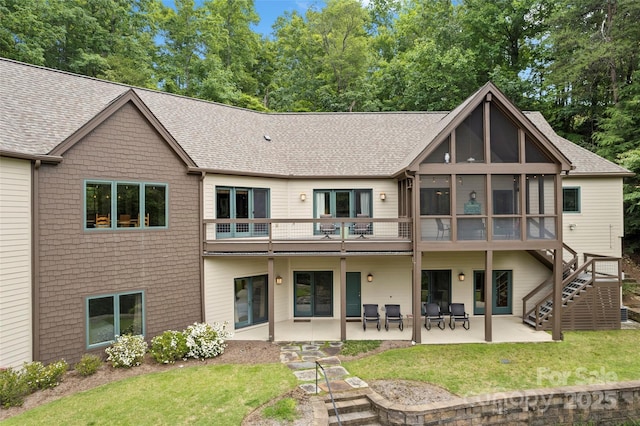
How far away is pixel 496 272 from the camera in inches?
579

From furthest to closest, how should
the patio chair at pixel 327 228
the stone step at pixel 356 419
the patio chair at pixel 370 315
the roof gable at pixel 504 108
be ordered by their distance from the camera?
the patio chair at pixel 327 228 → the patio chair at pixel 370 315 → the roof gable at pixel 504 108 → the stone step at pixel 356 419

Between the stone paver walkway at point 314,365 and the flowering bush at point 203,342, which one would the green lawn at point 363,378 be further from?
the flowering bush at point 203,342

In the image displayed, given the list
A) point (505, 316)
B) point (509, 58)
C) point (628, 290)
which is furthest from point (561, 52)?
point (505, 316)

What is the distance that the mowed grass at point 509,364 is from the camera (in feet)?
28.1

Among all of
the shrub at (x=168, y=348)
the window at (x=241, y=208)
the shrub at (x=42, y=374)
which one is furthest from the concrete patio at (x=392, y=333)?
the shrub at (x=42, y=374)

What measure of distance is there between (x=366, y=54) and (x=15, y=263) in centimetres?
2828

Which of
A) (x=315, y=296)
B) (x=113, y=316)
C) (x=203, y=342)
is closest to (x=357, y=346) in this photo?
(x=315, y=296)

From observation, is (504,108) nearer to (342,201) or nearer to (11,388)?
(342,201)

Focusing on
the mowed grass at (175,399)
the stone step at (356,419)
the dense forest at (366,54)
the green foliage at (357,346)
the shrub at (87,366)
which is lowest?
the stone step at (356,419)

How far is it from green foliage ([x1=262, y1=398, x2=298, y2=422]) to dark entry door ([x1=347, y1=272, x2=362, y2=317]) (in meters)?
7.21

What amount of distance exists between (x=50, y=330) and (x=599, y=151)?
25518mm

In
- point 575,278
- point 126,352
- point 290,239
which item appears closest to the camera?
point 126,352

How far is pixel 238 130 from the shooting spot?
15727 millimetres

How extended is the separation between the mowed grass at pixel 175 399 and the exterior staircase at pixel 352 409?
121 cm
